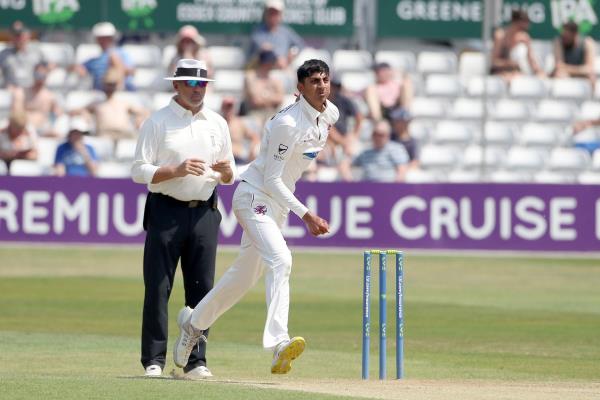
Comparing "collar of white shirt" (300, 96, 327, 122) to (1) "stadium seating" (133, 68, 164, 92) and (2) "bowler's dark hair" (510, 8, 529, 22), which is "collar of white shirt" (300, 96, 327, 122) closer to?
(1) "stadium seating" (133, 68, 164, 92)

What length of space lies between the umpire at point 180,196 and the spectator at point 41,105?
12.0m

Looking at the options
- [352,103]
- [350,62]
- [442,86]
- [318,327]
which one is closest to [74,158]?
[352,103]

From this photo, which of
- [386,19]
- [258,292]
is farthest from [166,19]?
[258,292]

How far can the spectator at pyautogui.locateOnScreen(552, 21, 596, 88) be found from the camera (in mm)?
22875

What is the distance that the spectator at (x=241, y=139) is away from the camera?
818 inches

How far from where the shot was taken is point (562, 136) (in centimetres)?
2292

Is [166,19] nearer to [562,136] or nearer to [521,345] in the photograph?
[562,136]

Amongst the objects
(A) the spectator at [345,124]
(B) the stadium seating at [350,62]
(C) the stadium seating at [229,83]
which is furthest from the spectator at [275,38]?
(A) the spectator at [345,124]

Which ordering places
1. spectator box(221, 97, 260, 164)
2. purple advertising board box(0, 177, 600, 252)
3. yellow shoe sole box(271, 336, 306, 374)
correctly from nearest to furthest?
→ yellow shoe sole box(271, 336, 306, 374), purple advertising board box(0, 177, 600, 252), spectator box(221, 97, 260, 164)

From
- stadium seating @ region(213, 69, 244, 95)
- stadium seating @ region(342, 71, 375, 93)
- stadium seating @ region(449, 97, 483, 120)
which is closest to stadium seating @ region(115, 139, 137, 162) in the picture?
stadium seating @ region(213, 69, 244, 95)

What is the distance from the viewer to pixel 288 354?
8.97 meters

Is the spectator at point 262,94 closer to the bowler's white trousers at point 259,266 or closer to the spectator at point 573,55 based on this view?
the spectator at point 573,55

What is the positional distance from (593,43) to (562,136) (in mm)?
1691

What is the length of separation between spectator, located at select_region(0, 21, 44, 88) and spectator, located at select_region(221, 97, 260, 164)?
3.15 meters
